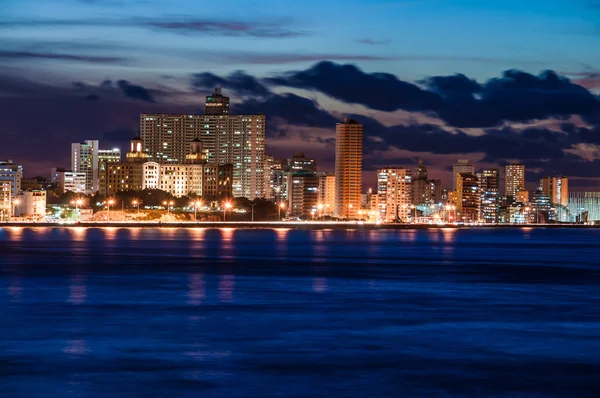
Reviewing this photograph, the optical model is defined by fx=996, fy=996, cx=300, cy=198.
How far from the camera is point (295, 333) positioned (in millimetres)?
36531

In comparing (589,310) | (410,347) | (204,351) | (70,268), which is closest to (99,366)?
(204,351)

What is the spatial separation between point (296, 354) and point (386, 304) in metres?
16.9

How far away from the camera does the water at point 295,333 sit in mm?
26797

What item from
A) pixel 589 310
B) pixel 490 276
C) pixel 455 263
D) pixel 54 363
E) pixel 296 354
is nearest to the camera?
pixel 54 363

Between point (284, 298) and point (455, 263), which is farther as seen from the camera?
point (455, 263)

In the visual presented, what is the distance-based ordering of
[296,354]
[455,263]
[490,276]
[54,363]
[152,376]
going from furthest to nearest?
[455,263], [490,276], [296,354], [54,363], [152,376]

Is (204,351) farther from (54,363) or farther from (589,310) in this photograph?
(589,310)

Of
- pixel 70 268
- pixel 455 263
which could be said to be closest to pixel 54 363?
pixel 70 268

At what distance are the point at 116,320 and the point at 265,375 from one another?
13.2 metres

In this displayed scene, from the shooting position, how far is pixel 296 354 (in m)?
31.4

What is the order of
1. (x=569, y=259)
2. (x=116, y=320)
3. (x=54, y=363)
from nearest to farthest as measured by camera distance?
(x=54, y=363) → (x=116, y=320) → (x=569, y=259)

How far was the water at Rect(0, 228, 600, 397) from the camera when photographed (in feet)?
87.9

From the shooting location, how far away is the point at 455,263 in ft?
280

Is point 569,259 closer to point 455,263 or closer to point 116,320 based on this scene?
point 455,263
